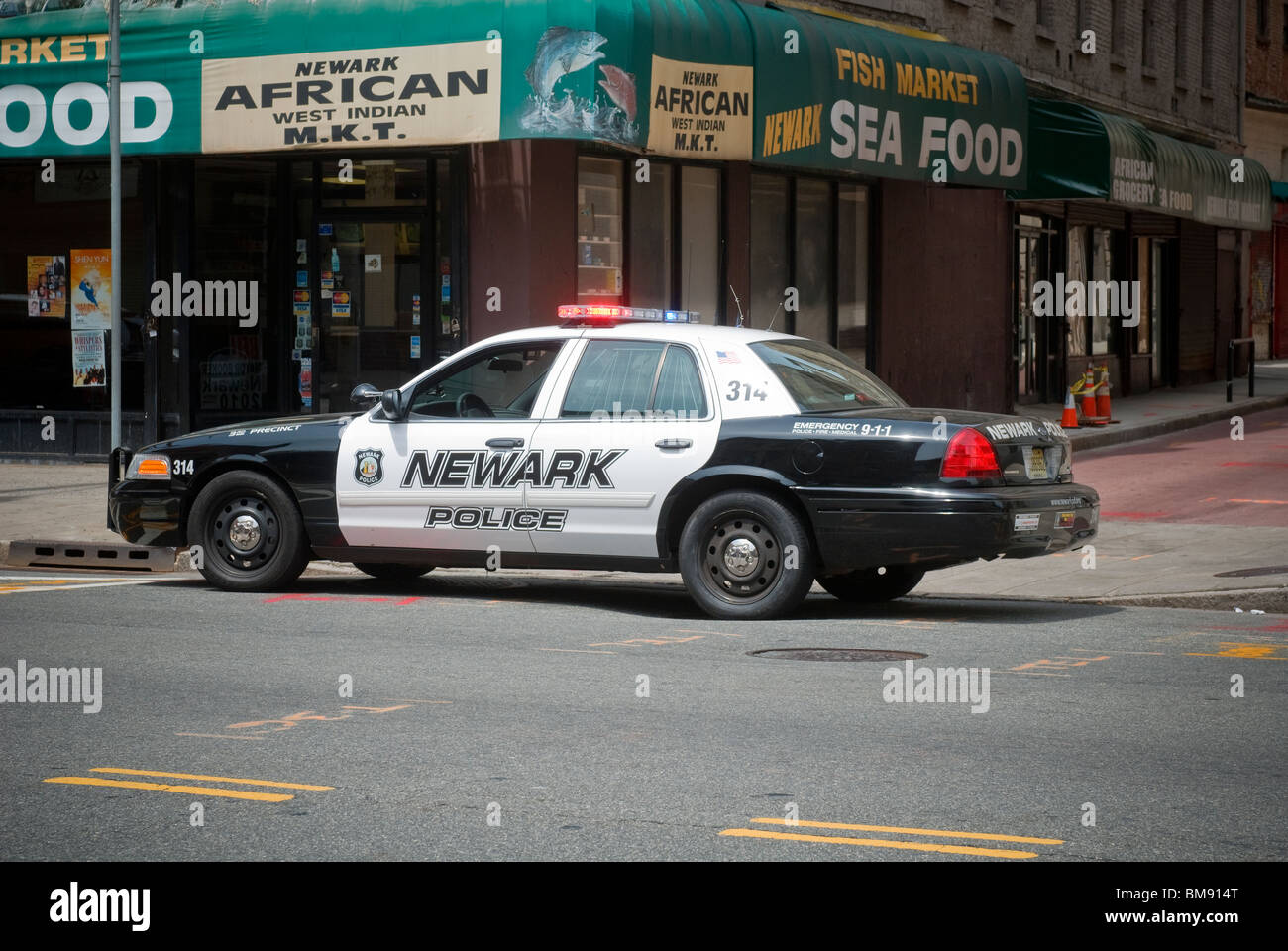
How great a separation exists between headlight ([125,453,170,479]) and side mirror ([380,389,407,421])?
1551mm

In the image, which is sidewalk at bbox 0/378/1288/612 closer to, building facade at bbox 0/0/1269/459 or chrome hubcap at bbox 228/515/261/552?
chrome hubcap at bbox 228/515/261/552

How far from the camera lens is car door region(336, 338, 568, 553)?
10.4 metres

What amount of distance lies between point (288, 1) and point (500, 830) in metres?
13.3

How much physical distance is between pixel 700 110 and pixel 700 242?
2572 millimetres

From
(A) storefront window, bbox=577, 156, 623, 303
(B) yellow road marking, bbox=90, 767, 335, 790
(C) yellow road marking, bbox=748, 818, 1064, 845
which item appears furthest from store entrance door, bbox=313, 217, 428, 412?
(C) yellow road marking, bbox=748, 818, 1064, 845

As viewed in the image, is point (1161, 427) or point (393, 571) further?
point (1161, 427)

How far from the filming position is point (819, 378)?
33.8ft

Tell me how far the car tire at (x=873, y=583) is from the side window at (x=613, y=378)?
1719mm

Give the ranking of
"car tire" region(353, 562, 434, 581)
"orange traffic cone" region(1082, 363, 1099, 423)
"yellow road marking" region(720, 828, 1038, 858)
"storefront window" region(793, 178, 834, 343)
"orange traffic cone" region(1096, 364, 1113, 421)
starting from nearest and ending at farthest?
"yellow road marking" region(720, 828, 1038, 858) → "car tire" region(353, 562, 434, 581) → "storefront window" region(793, 178, 834, 343) → "orange traffic cone" region(1096, 364, 1113, 421) → "orange traffic cone" region(1082, 363, 1099, 423)

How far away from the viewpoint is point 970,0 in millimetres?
24141

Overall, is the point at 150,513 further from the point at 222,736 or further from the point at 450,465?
the point at 222,736

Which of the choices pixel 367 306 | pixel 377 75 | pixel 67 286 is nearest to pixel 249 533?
pixel 377 75
